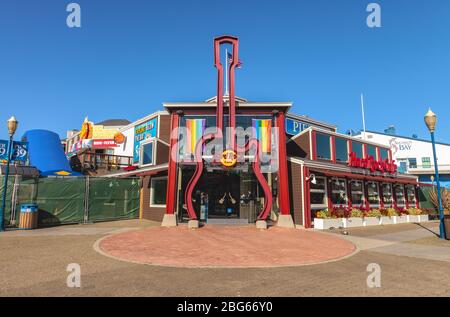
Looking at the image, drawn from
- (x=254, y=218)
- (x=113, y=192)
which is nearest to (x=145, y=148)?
(x=113, y=192)

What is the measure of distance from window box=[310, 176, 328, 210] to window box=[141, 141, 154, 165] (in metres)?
11.6

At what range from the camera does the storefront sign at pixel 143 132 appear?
25.5 meters

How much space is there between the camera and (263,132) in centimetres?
1708

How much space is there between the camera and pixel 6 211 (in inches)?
589

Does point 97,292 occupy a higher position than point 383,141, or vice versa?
point 383,141

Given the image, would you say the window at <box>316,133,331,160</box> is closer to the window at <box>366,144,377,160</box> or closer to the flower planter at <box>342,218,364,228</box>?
the flower planter at <box>342,218,364,228</box>

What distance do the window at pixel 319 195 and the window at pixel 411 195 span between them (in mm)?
12707

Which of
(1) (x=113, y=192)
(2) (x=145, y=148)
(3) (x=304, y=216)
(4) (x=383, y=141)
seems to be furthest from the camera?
(4) (x=383, y=141)

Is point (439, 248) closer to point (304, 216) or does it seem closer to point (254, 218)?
point (304, 216)

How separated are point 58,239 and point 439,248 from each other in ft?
49.0

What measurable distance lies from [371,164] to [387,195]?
410 centimetres

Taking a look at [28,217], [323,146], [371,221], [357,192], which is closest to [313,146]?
[323,146]

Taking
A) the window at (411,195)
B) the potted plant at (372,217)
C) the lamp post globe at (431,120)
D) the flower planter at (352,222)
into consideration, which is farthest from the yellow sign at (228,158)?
the window at (411,195)

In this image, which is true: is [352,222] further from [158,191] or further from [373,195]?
[158,191]
